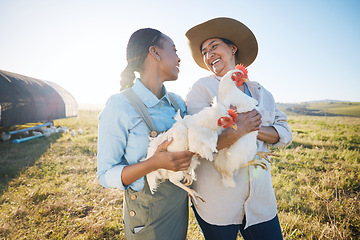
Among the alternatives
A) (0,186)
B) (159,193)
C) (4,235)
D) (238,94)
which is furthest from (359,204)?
(0,186)

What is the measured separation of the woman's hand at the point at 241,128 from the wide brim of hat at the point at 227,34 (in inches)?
55.2

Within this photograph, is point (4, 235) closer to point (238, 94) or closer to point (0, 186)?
point (0, 186)

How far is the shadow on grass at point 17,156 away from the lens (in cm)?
576

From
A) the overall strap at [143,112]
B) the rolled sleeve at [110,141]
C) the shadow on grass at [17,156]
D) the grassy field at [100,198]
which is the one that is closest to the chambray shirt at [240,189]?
the overall strap at [143,112]

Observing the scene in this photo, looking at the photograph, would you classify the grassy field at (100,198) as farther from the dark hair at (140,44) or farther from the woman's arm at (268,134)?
the dark hair at (140,44)

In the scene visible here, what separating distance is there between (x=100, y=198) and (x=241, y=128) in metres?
4.67

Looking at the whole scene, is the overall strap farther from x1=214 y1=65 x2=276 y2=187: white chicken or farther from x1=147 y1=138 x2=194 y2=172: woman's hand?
x1=214 y1=65 x2=276 y2=187: white chicken

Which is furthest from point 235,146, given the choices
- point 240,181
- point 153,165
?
point 153,165

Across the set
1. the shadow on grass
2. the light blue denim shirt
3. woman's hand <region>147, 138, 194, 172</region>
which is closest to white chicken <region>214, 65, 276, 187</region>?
woman's hand <region>147, 138, 194, 172</region>

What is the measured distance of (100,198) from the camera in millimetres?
4609

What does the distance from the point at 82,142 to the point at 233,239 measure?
33.7 ft

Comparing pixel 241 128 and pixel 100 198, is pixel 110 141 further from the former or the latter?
pixel 100 198

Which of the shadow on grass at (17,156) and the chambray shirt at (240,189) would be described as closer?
the chambray shirt at (240,189)

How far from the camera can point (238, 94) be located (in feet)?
6.45
